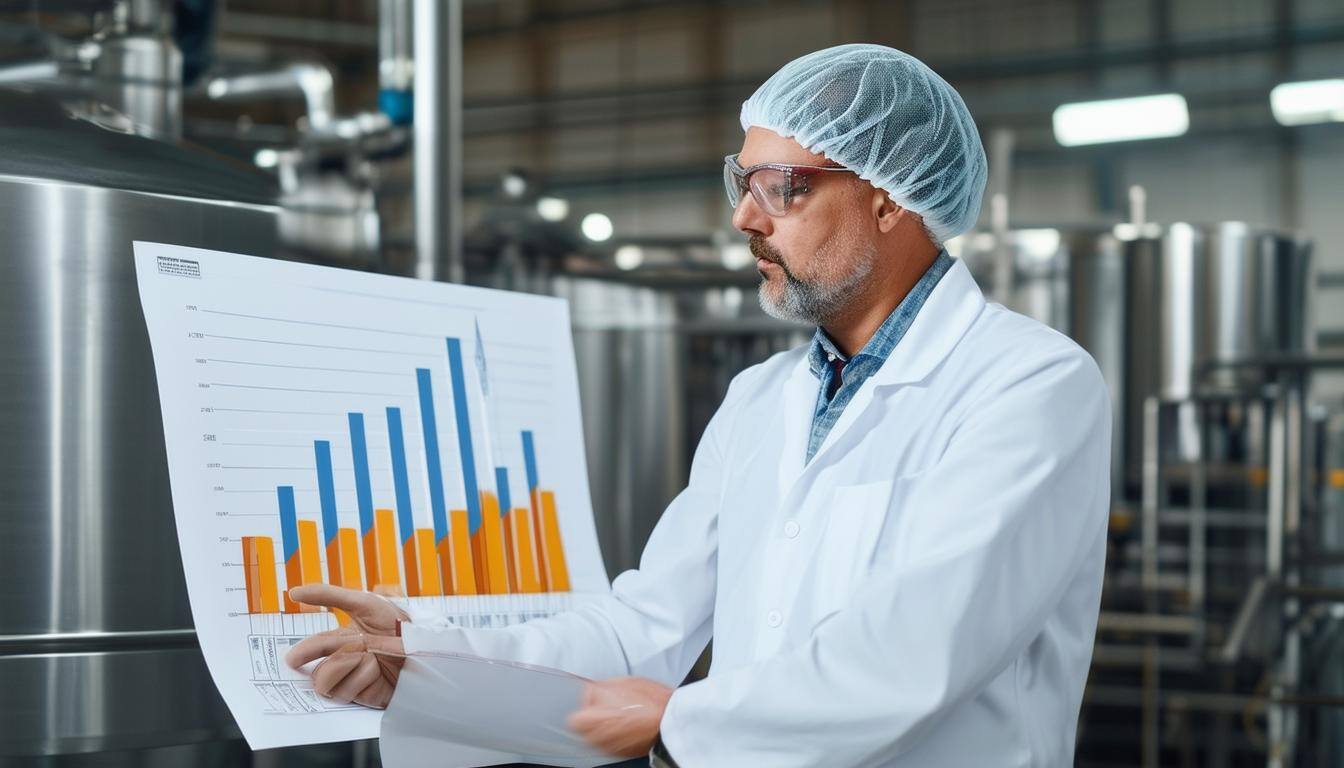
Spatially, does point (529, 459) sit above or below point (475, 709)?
above

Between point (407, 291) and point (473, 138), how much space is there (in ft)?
22.7

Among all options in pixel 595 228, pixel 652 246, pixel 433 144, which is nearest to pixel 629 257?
pixel 652 246

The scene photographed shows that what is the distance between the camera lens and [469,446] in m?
1.29

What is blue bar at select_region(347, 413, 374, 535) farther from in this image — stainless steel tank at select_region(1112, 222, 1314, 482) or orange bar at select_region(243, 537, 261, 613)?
stainless steel tank at select_region(1112, 222, 1314, 482)

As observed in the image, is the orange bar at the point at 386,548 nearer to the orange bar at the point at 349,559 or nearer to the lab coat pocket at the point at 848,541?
the orange bar at the point at 349,559

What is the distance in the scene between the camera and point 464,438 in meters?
1.29

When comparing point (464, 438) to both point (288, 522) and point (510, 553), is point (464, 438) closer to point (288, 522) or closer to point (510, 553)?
point (510, 553)

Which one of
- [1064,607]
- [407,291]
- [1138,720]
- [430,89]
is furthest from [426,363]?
[1138,720]

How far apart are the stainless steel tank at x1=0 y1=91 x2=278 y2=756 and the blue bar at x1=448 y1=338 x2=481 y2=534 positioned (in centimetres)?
27

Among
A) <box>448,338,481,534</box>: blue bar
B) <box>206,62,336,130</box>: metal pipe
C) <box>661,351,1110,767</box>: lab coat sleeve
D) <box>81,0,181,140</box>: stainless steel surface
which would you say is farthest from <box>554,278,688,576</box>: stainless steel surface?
<box>661,351,1110,767</box>: lab coat sleeve

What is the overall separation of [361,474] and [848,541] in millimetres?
432

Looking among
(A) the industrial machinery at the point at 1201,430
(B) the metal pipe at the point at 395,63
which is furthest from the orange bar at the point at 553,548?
(A) the industrial machinery at the point at 1201,430

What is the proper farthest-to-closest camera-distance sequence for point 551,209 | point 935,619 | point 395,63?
point 551,209
point 395,63
point 935,619

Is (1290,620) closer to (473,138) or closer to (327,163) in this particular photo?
(327,163)
